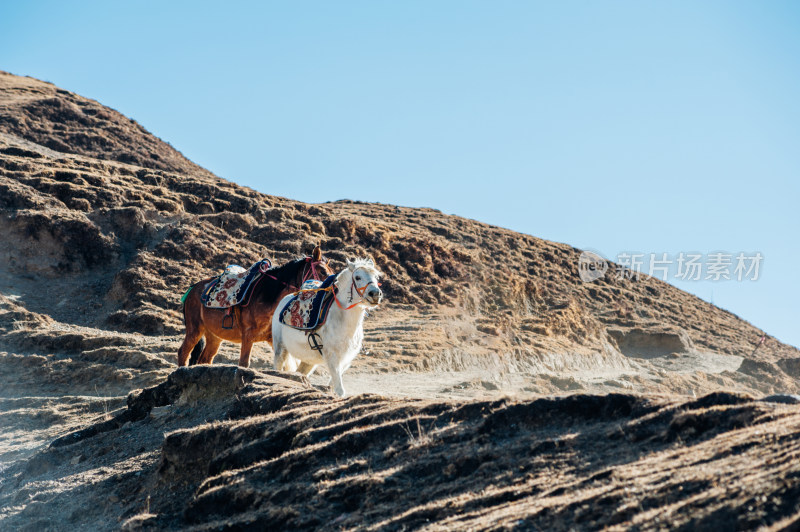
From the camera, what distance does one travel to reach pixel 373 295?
11.5 meters

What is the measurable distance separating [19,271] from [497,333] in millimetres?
17829

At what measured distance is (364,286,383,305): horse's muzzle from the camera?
37.8 feet

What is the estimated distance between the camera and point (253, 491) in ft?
23.4

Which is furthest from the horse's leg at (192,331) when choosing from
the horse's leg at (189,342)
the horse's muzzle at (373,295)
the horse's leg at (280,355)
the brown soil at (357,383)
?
the horse's muzzle at (373,295)

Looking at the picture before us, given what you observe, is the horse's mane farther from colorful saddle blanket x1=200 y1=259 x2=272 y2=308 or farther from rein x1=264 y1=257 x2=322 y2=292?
colorful saddle blanket x1=200 y1=259 x2=272 y2=308

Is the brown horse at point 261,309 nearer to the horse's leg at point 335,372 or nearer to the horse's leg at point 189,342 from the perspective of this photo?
the horse's leg at point 189,342

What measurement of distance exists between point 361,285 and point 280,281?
11.6 ft

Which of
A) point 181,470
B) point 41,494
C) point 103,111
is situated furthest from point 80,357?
point 103,111

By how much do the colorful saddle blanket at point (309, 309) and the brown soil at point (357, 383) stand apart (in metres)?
1.67

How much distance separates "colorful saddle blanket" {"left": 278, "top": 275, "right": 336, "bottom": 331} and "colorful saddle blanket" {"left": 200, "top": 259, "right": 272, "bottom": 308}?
2.08 m

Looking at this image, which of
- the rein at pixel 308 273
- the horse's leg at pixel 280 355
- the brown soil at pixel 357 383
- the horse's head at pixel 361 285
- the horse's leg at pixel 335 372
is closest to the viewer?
the brown soil at pixel 357 383

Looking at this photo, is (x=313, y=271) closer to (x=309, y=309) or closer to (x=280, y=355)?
(x=280, y=355)

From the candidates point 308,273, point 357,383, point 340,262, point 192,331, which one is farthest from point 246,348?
point 340,262

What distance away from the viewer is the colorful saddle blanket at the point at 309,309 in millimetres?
12461
